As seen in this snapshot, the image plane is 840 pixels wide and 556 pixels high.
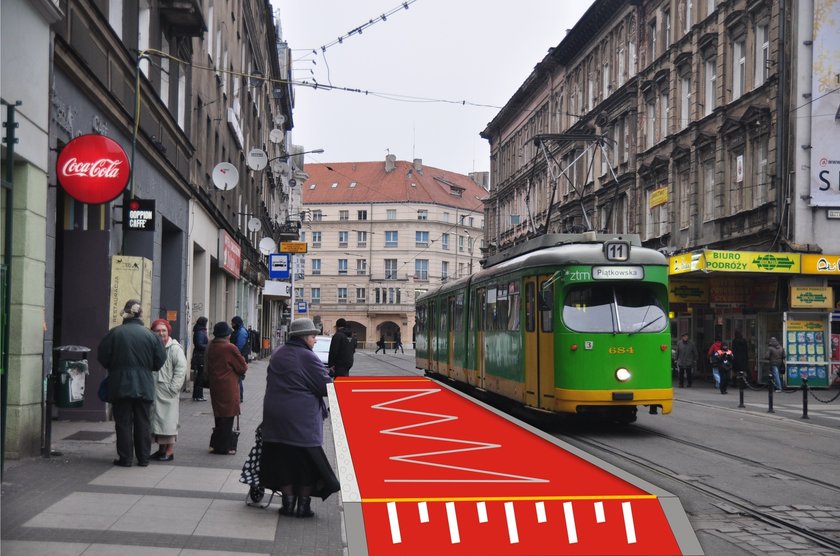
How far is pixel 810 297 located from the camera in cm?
2948

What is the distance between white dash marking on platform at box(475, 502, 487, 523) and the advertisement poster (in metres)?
24.8

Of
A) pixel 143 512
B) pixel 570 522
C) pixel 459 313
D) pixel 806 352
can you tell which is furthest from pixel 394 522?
pixel 806 352

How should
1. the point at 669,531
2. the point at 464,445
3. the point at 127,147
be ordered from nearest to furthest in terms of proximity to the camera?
the point at 669,531
the point at 464,445
the point at 127,147

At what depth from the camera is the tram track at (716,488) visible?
333 inches

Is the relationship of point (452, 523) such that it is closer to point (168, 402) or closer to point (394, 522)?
point (394, 522)

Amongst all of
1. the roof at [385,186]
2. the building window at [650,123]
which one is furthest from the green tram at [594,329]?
the roof at [385,186]

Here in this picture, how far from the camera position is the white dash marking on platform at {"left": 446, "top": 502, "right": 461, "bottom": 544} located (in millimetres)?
5941

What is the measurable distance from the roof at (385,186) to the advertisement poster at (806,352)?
80674 mm

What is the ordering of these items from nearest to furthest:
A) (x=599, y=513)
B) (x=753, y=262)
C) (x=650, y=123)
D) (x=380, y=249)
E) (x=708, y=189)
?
(x=599, y=513) → (x=753, y=262) → (x=708, y=189) → (x=650, y=123) → (x=380, y=249)

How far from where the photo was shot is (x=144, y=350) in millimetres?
11367

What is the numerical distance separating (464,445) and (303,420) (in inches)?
102

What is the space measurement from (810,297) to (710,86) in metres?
9.43

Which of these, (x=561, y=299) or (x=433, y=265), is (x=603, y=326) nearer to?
(x=561, y=299)

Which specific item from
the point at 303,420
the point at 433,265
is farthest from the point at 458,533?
the point at 433,265
